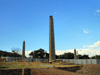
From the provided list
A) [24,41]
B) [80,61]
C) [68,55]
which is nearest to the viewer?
[80,61]

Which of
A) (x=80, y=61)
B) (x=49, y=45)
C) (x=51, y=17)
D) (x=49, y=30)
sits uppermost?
(x=51, y=17)

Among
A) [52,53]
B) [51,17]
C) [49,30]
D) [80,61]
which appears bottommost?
[80,61]

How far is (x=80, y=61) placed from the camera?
36594 mm

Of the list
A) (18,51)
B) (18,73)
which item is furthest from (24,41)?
(18,73)

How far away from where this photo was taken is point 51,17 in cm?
4256

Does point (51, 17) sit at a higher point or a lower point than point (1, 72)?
higher

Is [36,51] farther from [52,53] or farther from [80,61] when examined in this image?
[80,61]

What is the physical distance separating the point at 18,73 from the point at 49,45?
26.8m

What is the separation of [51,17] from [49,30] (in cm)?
560

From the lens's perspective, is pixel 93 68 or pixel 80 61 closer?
pixel 93 68

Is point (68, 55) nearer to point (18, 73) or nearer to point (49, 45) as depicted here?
point (49, 45)

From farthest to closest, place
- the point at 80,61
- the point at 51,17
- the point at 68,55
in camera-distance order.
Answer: the point at 68,55
the point at 51,17
the point at 80,61

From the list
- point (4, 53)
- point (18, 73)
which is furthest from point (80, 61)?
point (4, 53)

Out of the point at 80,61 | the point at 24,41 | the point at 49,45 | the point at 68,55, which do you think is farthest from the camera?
the point at 68,55
